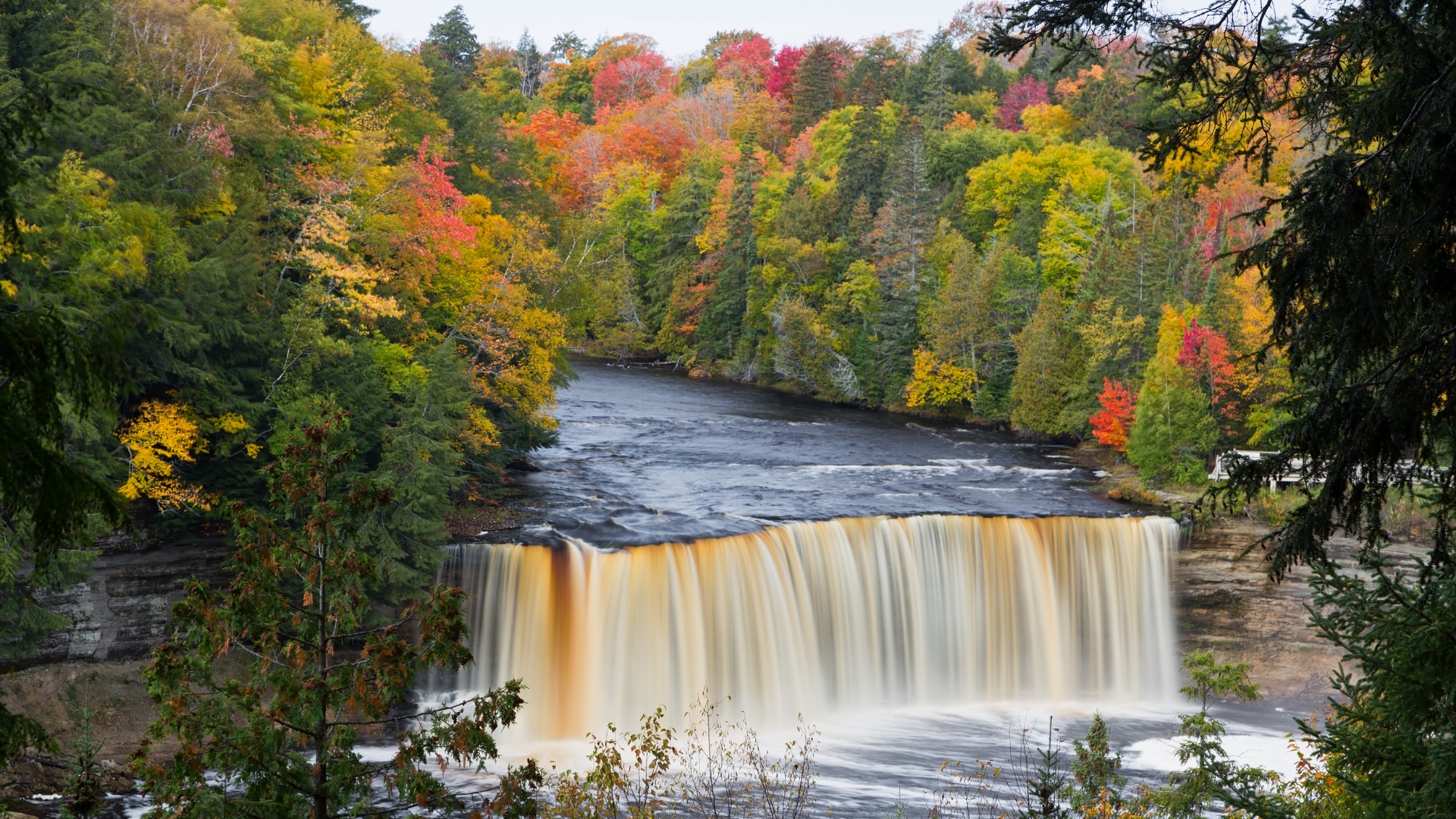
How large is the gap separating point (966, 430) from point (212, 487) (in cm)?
2595

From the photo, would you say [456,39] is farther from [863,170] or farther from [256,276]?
[256,276]

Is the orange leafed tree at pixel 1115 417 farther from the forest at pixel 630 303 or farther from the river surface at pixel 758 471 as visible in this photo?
the river surface at pixel 758 471

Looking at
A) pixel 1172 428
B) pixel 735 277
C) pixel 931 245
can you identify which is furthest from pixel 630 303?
pixel 1172 428

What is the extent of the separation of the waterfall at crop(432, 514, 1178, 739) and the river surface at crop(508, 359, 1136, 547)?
914 millimetres

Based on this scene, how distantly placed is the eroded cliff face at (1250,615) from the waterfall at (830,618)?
573mm

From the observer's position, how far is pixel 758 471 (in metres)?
29.4

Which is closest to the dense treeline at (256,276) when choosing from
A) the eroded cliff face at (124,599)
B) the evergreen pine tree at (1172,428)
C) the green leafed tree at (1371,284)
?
the eroded cliff face at (124,599)

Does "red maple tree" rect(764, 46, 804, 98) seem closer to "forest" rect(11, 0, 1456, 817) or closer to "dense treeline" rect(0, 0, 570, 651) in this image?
"forest" rect(11, 0, 1456, 817)

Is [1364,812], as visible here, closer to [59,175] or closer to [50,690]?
[50,690]

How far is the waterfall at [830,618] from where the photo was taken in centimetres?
2008

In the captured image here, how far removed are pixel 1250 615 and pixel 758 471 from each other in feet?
40.5

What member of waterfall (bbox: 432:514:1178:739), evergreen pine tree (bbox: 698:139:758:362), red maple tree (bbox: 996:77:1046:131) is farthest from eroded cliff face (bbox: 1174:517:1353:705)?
red maple tree (bbox: 996:77:1046:131)

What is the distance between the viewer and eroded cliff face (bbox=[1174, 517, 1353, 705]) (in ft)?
73.8

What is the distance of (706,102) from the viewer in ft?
258
